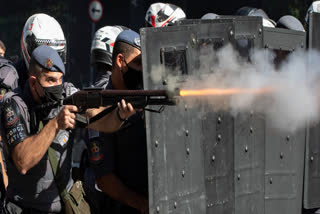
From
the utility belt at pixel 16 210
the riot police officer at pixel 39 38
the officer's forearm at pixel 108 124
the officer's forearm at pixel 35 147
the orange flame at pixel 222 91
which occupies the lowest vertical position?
the utility belt at pixel 16 210

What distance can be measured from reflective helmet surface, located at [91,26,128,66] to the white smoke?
206 centimetres

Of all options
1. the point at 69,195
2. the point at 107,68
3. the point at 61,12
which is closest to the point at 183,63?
the point at 69,195

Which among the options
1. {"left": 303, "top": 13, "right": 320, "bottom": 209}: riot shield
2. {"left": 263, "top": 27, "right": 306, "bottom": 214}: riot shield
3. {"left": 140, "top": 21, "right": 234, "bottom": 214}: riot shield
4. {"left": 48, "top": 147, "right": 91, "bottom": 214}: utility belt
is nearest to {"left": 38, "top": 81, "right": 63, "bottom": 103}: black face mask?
{"left": 48, "top": 147, "right": 91, "bottom": 214}: utility belt

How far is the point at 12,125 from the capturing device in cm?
407

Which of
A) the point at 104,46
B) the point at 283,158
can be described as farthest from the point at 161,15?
the point at 283,158

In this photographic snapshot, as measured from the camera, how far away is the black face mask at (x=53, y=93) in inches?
163

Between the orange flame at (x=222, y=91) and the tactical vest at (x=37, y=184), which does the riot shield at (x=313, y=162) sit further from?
the tactical vest at (x=37, y=184)

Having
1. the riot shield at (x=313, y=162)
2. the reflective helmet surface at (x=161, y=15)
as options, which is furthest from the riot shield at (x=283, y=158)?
the reflective helmet surface at (x=161, y=15)

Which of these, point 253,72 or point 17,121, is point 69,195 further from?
point 253,72

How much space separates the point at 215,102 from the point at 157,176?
0.78 metres

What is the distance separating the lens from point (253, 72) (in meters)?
4.51

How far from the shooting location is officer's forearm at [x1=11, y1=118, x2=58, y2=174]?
397cm

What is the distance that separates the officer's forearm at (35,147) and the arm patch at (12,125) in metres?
0.06

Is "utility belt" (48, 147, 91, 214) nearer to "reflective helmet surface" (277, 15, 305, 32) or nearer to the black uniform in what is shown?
the black uniform
